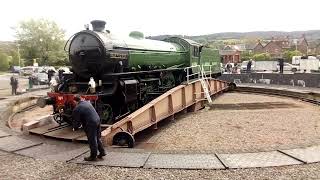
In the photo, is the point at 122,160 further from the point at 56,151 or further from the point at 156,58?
the point at 156,58

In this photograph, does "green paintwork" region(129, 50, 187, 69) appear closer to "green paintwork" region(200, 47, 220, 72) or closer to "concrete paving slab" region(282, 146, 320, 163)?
"green paintwork" region(200, 47, 220, 72)

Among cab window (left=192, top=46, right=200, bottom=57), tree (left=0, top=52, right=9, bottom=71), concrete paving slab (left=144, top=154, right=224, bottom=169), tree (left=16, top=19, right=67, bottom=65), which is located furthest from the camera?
tree (left=0, top=52, right=9, bottom=71)

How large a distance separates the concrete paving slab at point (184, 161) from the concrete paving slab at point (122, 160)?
0.17m

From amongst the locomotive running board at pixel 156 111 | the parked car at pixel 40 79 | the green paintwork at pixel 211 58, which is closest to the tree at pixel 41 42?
the parked car at pixel 40 79

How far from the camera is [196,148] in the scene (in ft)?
30.7

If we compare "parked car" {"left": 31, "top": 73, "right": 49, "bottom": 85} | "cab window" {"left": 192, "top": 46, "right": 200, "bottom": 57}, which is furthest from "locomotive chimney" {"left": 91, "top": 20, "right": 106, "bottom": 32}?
"parked car" {"left": 31, "top": 73, "right": 49, "bottom": 85}

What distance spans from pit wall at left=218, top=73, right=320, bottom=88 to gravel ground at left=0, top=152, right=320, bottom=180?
18.4m

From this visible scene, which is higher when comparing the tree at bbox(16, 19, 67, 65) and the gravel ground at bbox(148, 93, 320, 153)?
the tree at bbox(16, 19, 67, 65)

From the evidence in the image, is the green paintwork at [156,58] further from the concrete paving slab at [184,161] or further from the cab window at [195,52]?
the concrete paving slab at [184,161]

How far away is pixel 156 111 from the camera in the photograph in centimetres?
1135

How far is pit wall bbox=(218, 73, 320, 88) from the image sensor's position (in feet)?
80.1

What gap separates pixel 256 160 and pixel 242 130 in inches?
147

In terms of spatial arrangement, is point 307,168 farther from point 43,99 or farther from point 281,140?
point 43,99

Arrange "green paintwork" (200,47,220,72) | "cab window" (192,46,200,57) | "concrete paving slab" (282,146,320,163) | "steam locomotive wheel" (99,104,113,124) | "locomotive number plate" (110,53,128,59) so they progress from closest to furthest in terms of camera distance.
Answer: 1. "concrete paving slab" (282,146,320,163)
2. "steam locomotive wheel" (99,104,113,124)
3. "locomotive number plate" (110,53,128,59)
4. "cab window" (192,46,200,57)
5. "green paintwork" (200,47,220,72)
